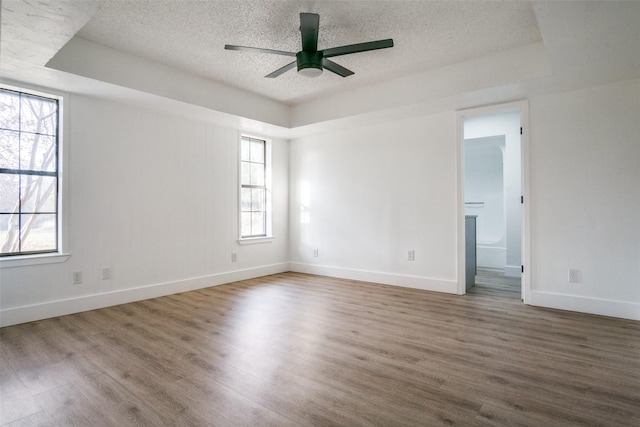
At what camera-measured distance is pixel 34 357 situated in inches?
98.3

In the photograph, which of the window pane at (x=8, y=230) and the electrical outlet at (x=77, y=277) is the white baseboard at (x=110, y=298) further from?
the window pane at (x=8, y=230)

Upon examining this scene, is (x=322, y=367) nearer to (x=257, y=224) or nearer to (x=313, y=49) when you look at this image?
(x=313, y=49)

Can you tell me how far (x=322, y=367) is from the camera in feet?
7.57

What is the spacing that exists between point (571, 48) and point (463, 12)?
0.90 meters

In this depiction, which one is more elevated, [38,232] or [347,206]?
[347,206]

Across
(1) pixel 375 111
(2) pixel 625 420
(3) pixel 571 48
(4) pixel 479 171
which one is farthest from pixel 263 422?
(4) pixel 479 171

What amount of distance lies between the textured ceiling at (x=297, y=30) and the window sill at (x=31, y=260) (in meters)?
2.16

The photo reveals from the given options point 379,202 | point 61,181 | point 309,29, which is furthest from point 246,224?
point 309,29

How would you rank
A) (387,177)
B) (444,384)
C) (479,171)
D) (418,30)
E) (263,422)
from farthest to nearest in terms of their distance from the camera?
(479,171)
(387,177)
(418,30)
(444,384)
(263,422)

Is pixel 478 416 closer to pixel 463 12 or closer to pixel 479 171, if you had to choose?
pixel 463 12

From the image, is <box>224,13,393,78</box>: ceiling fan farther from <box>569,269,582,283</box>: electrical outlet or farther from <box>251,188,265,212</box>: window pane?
<box>569,269,582,283</box>: electrical outlet

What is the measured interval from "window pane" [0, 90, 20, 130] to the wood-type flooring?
1931 millimetres

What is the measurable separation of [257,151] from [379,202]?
88.3 inches

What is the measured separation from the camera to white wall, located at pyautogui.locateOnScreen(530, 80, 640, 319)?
3395 mm
